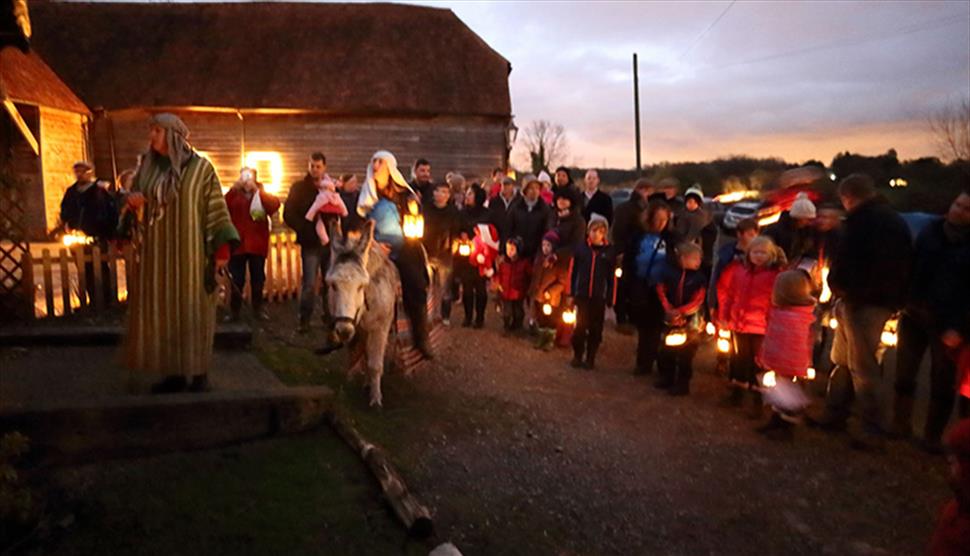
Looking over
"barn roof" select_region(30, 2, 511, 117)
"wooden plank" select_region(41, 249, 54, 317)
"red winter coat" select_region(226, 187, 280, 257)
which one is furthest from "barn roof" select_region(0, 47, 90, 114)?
"red winter coat" select_region(226, 187, 280, 257)

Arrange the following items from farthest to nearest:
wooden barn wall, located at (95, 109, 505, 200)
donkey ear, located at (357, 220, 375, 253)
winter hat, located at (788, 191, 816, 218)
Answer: wooden barn wall, located at (95, 109, 505, 200) → winter hat, located at (788, 191, 816, 218) → donkey ear, located at (357, 220, 375, 253)

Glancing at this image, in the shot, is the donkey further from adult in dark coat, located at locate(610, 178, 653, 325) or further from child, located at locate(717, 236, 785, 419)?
adult in dark coat, located at locate(610, 178, 653, 325)

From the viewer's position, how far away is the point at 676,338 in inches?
307

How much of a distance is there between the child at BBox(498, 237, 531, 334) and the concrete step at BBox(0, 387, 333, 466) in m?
5.49

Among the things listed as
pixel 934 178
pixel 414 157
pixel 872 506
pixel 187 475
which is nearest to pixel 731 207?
pixel 934 178

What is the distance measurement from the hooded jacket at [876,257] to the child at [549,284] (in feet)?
13.4

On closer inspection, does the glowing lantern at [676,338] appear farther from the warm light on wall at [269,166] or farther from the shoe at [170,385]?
the warm light on wall at [269,166]

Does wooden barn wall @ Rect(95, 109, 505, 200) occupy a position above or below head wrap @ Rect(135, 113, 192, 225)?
above

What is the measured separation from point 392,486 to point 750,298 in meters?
4.46

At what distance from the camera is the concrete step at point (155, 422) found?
4.41 meters

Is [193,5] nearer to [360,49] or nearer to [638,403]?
[360,49]

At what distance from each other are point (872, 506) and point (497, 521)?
2.94 metres

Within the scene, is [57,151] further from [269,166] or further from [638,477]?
[638,477]

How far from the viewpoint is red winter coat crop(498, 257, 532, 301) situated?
1052 cm
